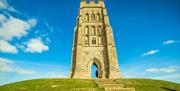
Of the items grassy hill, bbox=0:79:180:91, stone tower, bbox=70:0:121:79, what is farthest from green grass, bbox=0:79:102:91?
stone tower, bbox=70:0:121:79

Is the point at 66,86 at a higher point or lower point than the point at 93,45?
lower

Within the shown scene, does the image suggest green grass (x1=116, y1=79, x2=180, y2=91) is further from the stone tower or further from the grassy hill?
the stone tower

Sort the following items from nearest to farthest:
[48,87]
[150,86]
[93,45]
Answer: [48,87] → [150,86] → [93,45]

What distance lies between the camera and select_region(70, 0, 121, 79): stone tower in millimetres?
42844

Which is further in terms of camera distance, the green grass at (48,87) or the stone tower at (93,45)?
the stone tower at (93,45)

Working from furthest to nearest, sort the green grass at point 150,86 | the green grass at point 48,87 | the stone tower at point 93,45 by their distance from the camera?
the stone tower at point 93,45 → the green grass at point 150,86 → the green grass at point 48,87

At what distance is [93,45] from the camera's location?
4666 cm

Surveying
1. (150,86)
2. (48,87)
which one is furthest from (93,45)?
(48,87)

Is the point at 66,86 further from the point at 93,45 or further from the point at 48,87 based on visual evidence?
the point at 93,45

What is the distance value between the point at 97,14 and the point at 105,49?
38.1ft

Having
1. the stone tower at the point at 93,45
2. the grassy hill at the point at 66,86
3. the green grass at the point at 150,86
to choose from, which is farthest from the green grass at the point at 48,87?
the stone tower at the point at 93,45

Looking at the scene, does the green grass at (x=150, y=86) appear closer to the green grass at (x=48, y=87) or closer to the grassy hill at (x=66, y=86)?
the grassy hill at (x=66, y=86)

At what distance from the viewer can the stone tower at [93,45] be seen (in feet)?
141

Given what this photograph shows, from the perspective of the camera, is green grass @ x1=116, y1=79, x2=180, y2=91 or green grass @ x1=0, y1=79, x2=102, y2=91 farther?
green grass @ x1=116, y1=79, x2=180, y2=91
